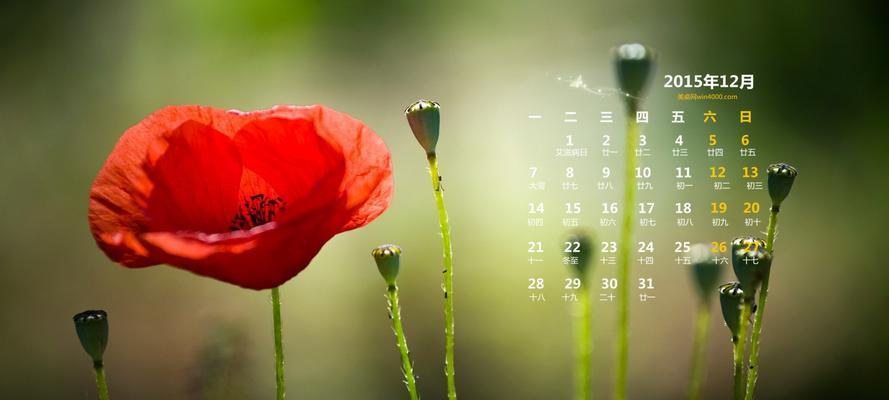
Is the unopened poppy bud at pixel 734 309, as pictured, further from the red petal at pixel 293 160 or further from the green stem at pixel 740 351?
the red petal at pixel 293 160

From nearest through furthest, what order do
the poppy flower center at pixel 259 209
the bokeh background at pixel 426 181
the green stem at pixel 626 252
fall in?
the green stem at pixel 626 252, the poppy flower center at pixel 259 209, the bokeh background at pixel 426 181

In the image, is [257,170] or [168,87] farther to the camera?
[168,87]

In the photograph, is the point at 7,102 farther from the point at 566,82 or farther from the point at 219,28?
the point at 566,82

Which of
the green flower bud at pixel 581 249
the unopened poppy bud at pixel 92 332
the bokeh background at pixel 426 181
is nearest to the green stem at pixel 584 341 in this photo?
the green flower bud at pixel 581 249

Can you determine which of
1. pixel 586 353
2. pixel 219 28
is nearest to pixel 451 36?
pixel 219 28

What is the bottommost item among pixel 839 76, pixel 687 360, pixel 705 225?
pixel 687 360

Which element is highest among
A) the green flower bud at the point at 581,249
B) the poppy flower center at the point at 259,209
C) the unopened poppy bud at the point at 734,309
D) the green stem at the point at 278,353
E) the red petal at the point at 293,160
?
the red petal at the point at 293,160

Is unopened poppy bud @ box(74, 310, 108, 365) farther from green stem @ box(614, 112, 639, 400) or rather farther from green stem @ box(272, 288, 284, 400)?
green stem @ box(614, 112, 639, 400)

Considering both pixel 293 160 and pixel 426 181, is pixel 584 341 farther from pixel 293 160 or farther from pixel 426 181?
pixel 426 181
